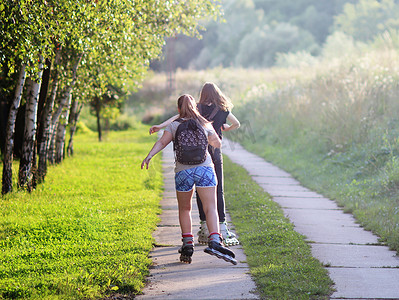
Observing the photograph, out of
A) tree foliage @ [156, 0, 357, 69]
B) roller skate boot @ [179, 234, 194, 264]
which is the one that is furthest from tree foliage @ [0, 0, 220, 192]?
tree foliage @ [156, 0, 357, 69]

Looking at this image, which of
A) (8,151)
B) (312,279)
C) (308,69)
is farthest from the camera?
(308,69)

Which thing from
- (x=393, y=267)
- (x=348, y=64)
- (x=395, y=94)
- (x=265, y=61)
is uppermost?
(x=265, y=61)

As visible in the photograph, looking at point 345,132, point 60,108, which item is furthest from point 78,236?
point 345,132

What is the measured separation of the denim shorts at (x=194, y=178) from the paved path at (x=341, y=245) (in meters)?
1.65

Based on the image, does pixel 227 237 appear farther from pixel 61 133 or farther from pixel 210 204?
pixel 61 133

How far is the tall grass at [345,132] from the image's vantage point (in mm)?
9383

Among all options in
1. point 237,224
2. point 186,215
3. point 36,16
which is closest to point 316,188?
point 237,224

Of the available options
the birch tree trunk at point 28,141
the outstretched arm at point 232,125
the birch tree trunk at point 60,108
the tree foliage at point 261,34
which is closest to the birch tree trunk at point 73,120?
the birch tree trunk at point 60,108

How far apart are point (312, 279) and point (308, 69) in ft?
65.9

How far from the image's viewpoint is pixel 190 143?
18.2 feet

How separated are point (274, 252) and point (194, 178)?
1.43m

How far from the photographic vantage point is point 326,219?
27.1 feet

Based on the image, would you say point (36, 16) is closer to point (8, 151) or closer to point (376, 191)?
point (8, 151)

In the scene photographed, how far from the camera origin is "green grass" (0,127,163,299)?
16.2 feet
